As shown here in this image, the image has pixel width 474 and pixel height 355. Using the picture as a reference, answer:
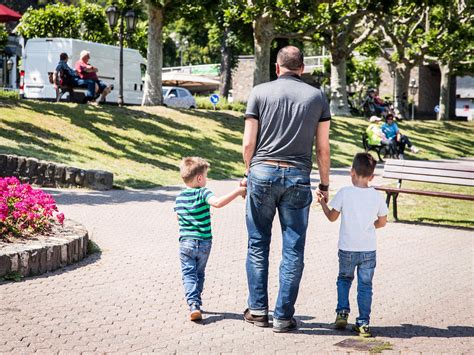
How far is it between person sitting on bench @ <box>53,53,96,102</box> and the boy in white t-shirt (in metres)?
15.4

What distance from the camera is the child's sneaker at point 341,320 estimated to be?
5484 mm

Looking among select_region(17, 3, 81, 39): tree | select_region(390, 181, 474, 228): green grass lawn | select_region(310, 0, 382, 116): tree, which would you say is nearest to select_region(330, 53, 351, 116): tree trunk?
select_region(310, 0, 382, 116): tree

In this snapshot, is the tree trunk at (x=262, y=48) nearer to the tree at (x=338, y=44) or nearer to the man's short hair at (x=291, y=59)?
the tree at (x=338, y=44)

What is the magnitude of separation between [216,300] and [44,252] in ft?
5.75

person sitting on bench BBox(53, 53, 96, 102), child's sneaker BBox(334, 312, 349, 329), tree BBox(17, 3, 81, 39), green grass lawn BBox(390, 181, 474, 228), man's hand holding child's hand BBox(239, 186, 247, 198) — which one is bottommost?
green grass lawn BBox(390, 181, 474, 228)

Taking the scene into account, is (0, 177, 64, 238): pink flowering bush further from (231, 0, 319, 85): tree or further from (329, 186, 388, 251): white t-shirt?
(231, 0, 319, 85): tree

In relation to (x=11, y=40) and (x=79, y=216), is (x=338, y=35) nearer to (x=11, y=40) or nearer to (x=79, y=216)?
(x=79, y=216)

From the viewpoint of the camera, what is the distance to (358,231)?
556cm

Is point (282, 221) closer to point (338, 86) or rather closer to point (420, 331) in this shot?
point (420, 331)

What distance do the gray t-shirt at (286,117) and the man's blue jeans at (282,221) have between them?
12 cm

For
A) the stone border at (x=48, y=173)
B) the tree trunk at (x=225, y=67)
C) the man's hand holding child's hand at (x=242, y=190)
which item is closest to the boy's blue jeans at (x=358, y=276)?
the man's hand holding child's hand at (x=242, y=190)

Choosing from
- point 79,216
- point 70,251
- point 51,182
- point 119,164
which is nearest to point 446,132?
point 119,164

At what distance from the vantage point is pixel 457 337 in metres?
5.43

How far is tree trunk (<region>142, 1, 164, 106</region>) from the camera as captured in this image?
23562 mm
